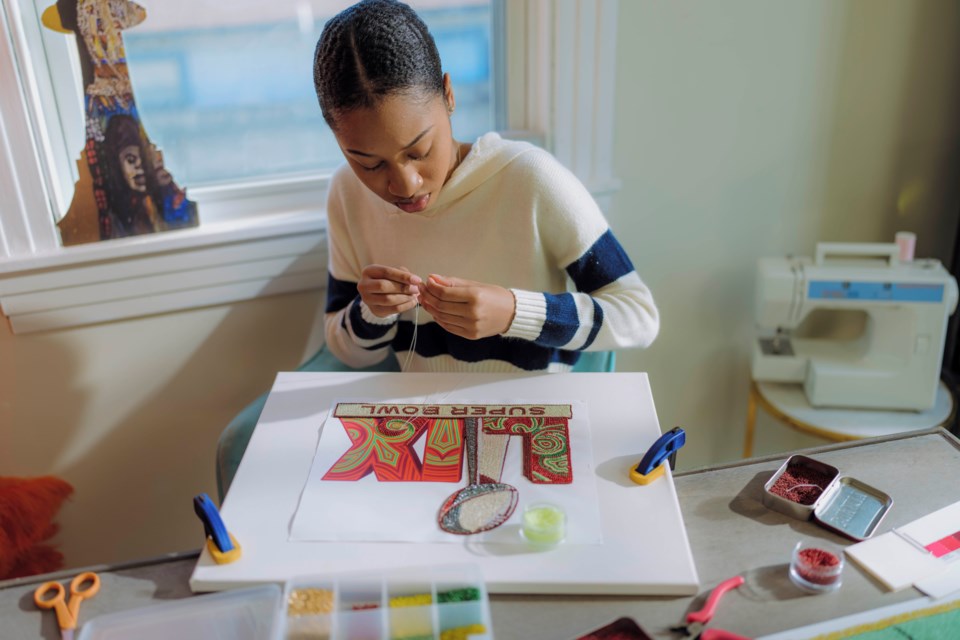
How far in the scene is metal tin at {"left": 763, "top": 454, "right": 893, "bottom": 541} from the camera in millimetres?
870

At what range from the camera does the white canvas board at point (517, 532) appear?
799mm

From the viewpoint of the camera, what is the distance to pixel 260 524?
875mm

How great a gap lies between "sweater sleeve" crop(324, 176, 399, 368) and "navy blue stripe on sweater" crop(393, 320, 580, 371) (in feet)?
0.18

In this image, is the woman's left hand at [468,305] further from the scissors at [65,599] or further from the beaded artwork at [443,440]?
the scissors at [65,599]

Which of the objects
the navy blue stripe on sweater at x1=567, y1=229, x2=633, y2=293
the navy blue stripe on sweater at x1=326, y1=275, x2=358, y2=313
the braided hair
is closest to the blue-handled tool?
the navy blue stripe on sweater at x1=567, y1=229, x2=633, y2=293

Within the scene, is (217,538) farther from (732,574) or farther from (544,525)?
(732,574)

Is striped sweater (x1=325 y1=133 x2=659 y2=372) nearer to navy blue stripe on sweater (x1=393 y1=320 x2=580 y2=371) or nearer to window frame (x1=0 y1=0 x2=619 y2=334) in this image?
navy blue stripe on sweater (x1=393 y1=320 x2=580 y2=371)

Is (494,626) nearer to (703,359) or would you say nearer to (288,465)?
(288,465)

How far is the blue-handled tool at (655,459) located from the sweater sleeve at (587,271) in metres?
0.29

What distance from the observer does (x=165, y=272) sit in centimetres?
155

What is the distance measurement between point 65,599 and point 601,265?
822 millimetres

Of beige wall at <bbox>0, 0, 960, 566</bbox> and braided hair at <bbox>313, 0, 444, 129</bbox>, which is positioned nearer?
braided hair at <bbox>313, 0, 444, 129</bbox>

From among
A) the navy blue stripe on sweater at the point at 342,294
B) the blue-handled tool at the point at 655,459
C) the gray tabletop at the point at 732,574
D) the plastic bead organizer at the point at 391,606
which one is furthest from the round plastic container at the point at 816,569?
the navy blue stripe on sweater at the point at 342,294

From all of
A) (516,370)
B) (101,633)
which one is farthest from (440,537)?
(516,370)
